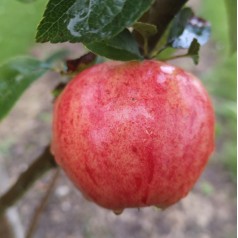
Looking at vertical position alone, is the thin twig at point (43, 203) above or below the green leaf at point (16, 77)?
below

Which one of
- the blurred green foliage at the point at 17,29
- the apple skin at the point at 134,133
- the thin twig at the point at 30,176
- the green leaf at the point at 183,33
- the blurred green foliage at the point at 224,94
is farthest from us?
the blurred green foliage at the point at 224,94

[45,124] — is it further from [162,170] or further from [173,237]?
[162,170]

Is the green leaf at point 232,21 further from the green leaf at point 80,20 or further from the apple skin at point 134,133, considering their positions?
the green leaf at point 80,20

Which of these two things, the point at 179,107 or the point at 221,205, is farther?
the point at 221,205

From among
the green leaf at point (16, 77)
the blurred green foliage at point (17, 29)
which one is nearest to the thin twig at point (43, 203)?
the green leaf at point (16, 77)

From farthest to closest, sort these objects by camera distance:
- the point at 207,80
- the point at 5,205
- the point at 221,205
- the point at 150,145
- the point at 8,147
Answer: the point at 207,80 → the point at 8,147 → the point at 221,205 → the point at 5,205 → the point at 150,145

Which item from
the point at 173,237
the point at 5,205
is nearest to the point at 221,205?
the point at 173,237

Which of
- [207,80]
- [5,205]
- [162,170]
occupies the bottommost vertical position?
[207,80]
